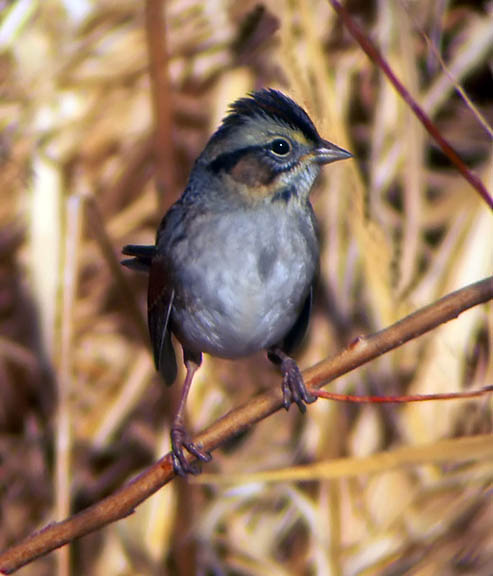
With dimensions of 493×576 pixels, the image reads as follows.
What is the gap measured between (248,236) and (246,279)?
0.06 m

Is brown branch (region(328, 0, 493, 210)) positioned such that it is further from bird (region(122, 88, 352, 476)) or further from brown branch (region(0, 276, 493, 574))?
bird (region(122, 88, 352, 476))

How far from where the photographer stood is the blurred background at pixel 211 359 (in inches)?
64.1

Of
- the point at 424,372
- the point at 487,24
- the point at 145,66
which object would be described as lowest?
the point at 424,372

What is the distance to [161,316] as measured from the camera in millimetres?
1283

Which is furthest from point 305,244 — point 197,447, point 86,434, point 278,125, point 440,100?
point 86,434

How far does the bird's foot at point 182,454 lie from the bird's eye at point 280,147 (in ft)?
1.24

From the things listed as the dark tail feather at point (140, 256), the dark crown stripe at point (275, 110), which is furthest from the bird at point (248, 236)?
the dark tail feather at point (140, 256)

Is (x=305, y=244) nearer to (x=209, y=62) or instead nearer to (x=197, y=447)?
(x=197, y=447)

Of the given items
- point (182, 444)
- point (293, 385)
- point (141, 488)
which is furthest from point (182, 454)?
point (141, 488)

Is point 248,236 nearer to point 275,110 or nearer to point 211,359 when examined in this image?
point 275,110

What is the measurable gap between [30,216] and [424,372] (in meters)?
0.92

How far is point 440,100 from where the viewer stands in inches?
75.2

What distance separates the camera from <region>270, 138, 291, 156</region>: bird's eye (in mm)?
1169

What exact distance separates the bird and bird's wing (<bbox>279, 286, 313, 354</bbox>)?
42 millimetres
